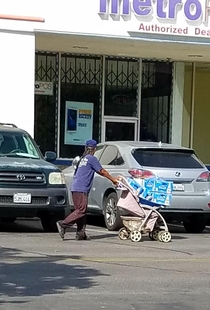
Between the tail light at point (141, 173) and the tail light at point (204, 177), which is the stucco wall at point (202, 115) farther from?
the tail light at point (141, 173)

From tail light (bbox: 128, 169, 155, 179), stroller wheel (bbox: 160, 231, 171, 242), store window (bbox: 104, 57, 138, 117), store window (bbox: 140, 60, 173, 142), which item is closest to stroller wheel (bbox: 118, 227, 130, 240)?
stroller wheel (bbox: 160, 231, 171, 242)

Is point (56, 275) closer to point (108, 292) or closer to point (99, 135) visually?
point (108, 292)

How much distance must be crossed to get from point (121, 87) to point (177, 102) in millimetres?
1766

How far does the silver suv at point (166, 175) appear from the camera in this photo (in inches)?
578

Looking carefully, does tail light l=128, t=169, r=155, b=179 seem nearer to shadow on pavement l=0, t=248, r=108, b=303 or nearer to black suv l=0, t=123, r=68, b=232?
black suv l=0, t=123, r=68, b=232

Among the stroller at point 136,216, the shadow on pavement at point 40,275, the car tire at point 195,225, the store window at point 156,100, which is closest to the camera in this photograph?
the shadow on pavement at point 40,275

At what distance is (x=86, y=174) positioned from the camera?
13453 mm

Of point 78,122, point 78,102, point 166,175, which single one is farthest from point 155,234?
point 78,102

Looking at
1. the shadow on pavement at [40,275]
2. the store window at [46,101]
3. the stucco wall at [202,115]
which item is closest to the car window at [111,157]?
the shadow on pavement at [40,275]

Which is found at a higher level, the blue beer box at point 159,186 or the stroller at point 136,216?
the blue beer box at point 159,186

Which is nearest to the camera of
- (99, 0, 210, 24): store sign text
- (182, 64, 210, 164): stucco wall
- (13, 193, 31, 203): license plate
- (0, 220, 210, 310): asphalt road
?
(0, 220, 210, 310): asphalt road

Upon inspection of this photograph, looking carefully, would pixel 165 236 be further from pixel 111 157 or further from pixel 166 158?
pixel 111 157

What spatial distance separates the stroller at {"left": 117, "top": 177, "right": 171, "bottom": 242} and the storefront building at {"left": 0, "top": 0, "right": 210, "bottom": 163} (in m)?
6.23

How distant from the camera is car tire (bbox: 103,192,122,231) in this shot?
14666 millimetres
